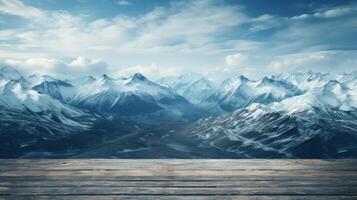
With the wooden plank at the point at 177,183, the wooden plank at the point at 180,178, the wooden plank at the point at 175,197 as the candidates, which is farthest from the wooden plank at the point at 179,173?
the wooden plank at the point at 175,197

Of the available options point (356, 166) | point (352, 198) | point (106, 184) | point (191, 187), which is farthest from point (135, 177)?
point (356, 166)

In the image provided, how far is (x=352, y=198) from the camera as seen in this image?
8359 mm

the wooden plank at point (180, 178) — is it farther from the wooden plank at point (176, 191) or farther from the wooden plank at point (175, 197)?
the wooden plank at point (175, 197)

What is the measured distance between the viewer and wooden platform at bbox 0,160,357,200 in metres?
8.70

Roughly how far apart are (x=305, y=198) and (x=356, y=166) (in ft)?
12.5

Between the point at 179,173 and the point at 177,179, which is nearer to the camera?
the point at 177,179

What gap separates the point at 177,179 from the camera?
996 cm

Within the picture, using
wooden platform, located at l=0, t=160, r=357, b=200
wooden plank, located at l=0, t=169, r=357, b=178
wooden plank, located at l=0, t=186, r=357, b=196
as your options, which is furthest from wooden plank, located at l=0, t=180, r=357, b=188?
wooden plank, located at l=0, t=169, r=357, b=178

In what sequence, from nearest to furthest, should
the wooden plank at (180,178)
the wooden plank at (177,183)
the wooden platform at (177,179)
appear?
the wooden platform at (177,179)
the wooden plank at (177,183)
the wooden plank at (180,178)

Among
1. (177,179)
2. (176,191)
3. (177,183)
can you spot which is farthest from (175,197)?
(177,179)

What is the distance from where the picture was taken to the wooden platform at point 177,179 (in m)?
8.70

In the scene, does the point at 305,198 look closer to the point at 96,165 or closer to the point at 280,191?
the point at 280,191

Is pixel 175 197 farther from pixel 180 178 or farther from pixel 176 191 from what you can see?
pixel 180 178

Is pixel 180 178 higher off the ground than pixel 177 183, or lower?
higher
